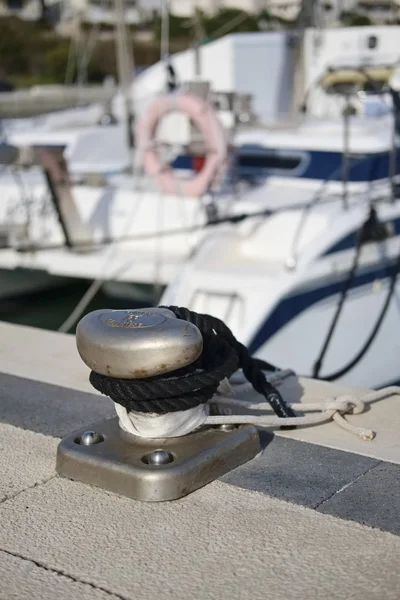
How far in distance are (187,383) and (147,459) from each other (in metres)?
0.23

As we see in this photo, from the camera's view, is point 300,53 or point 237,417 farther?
point 300,53

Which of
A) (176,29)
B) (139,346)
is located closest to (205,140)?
(139,346)

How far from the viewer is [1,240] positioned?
9.95 metres

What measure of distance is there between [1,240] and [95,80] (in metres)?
37.9

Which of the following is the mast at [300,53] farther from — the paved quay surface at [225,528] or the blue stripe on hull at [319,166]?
the paved quay surface at [225,528]

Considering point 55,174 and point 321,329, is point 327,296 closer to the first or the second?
point 321,329

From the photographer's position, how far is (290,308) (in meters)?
7.18

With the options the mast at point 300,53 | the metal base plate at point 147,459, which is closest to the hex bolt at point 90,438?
the metal base plate at point 147,459

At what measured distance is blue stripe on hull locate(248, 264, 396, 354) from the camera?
696 cm

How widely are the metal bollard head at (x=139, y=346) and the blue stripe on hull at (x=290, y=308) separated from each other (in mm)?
4386

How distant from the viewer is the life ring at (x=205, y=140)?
9.20 metres

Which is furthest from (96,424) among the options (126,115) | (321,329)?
(126,115)

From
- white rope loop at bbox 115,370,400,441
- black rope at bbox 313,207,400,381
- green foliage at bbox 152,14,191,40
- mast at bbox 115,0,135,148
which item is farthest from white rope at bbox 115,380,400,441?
green foliage at bbox 152,14,191,40

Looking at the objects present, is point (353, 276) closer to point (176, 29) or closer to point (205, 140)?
point (205, 140)
